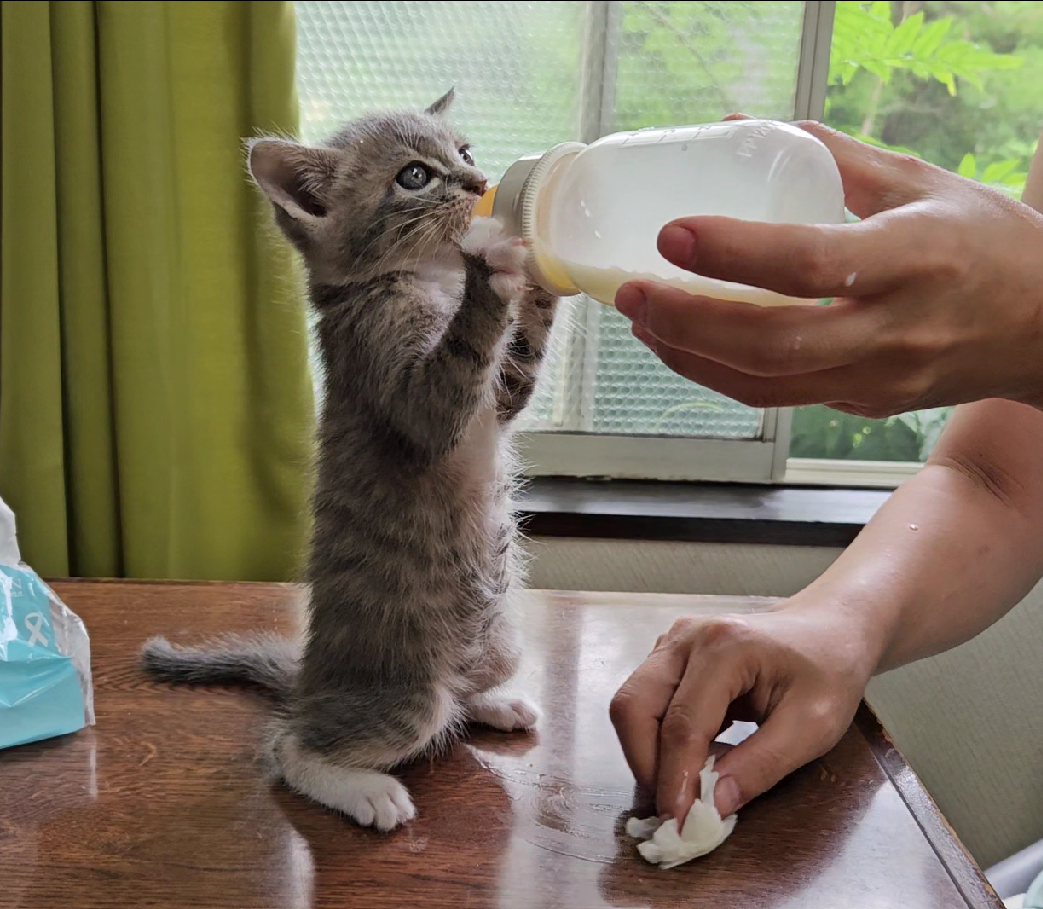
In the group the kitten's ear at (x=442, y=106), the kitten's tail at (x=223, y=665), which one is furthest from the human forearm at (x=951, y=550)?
the kitten's ear at (x=442, y=106)

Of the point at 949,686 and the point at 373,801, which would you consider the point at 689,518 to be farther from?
the point at 373,801

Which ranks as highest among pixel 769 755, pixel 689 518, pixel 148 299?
pixel 148 299

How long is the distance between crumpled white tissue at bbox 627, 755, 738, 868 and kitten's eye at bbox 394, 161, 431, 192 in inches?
20.3

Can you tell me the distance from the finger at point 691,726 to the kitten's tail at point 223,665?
0.36m

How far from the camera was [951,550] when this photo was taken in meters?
0.82

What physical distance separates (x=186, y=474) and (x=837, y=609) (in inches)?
31.2

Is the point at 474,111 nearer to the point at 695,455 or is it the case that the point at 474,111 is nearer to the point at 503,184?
the point at 695,455

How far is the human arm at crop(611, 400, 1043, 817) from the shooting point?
0.67 m

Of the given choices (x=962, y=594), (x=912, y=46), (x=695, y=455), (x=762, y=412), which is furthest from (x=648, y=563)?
(x=912, y=46)

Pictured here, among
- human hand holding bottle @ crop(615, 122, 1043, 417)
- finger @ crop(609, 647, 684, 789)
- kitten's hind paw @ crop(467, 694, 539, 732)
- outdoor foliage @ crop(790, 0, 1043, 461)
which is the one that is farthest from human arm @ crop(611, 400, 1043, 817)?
outdoor foliage @ crop(790, 0, 1043, 461)

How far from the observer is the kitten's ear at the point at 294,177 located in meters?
0.75

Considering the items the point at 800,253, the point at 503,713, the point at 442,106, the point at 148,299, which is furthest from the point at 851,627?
the point at 148,299

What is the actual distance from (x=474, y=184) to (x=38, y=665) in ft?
1.74

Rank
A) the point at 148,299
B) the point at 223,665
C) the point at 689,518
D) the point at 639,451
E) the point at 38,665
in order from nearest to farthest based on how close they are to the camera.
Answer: the point at 38,665 → the point at 223,665 → the point at 148,299 → the point at 689,518 → the point at 639,451
